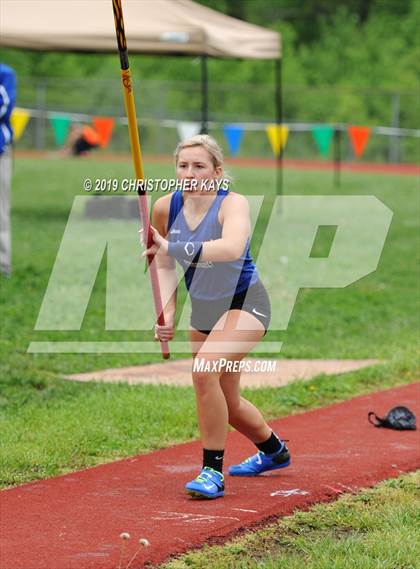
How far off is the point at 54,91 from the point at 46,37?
24522 mm

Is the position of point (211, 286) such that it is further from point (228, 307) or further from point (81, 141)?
point (81, 141)

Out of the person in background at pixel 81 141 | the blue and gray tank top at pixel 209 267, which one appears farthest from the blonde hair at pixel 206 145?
the person in background at pixel 81 141

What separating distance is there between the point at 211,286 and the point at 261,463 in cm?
102

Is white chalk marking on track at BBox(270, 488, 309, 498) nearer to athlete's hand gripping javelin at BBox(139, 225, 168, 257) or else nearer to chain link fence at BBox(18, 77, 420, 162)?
Result: athlete's hand gripping javelin at BBox(139, 225, 168, 257)

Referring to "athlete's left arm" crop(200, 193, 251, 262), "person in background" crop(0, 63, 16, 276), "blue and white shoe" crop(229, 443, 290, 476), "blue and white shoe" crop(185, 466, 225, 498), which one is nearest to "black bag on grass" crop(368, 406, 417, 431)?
"blue and white shoe" crop(229, 443, 290, 476)

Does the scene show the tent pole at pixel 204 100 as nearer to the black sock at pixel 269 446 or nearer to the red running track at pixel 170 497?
the red running track at pixel 170 497

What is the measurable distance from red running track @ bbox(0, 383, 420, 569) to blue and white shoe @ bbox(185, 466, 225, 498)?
4cm

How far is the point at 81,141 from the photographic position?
34906mm

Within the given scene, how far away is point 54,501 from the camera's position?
5.87 metres

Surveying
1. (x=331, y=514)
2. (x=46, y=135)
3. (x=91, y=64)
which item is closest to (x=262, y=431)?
(x=331, y=514)

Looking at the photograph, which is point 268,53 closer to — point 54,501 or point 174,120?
point 54,501

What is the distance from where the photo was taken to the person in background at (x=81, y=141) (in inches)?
1347

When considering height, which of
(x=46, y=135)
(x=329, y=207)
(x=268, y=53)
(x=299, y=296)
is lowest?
(x=46, y=135)

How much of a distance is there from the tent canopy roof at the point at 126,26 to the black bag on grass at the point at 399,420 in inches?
398
